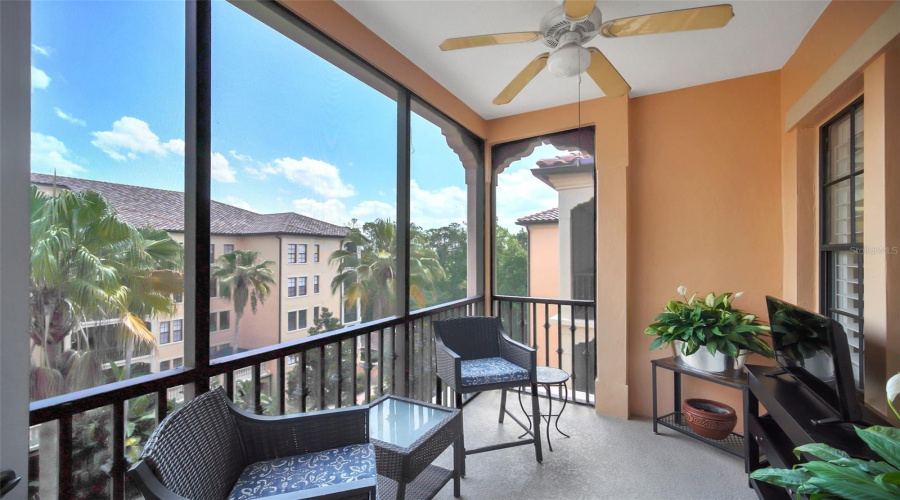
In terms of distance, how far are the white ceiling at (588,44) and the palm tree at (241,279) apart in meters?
1.43

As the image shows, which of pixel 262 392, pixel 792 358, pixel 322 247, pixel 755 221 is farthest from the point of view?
pixel 755 221

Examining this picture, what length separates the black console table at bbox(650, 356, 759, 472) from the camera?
2084 millimetres

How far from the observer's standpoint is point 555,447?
7.97ft

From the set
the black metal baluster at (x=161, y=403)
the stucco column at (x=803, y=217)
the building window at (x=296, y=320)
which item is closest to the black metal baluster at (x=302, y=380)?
the building window at (x=296, y=320)

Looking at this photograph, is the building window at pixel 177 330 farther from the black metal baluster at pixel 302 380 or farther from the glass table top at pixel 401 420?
the glass table top at pixel 401 420

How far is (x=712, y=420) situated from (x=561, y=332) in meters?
1.24

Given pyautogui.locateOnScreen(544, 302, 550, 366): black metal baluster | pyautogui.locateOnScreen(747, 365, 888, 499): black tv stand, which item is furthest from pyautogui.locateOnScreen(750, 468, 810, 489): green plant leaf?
pyautogui.locateOnScreen(544, 302, 550, 366): black metal baluster

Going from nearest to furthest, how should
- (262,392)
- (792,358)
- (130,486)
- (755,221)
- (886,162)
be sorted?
(130,486)
(886,162)
(262,392)
(792,358)
(755,221)

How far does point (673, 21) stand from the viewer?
1.46 m

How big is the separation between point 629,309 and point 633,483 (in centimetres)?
132

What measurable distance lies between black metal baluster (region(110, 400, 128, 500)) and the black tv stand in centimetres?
245

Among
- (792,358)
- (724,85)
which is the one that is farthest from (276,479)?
(724,85)

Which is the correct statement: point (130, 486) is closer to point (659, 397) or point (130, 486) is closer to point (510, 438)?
point (510, 438)

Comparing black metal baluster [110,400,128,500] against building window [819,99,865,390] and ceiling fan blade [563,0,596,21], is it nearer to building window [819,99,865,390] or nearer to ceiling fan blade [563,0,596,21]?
ceiling fan blade [563,0,596,21]
